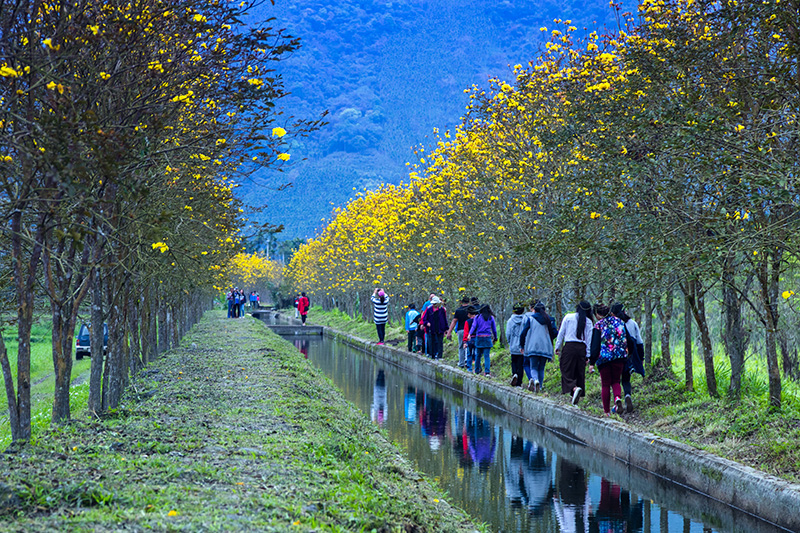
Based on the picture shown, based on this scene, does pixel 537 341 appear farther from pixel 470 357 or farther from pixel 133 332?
pixel 133 332

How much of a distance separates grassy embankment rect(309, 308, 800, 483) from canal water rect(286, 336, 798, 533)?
757 millimetres

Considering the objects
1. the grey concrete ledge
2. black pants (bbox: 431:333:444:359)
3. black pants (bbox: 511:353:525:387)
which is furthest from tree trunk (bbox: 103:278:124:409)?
black pants (bbox: 431:333:444:359)

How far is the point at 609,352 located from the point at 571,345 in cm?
167

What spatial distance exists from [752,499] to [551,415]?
18.5 feet

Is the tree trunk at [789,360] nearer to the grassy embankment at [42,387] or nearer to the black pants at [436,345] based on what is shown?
the black pants at [436,345]

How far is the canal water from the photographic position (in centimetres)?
835

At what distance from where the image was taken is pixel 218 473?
275 inches

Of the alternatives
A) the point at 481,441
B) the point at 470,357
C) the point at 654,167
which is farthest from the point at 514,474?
the point at 470,357

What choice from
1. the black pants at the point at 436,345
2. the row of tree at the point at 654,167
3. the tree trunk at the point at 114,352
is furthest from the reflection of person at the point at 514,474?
the black pants at the point at 436,345

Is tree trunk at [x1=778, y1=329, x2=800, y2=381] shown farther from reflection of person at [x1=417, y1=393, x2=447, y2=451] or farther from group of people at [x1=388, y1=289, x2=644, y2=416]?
reflection of person at [x1=417, y1=393, x2=447, y2=451]

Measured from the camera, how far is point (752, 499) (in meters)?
8.38

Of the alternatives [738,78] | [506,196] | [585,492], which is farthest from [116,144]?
[506,196]

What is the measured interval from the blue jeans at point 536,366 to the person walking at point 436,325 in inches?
302

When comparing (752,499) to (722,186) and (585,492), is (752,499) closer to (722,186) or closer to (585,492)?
(585,492)
